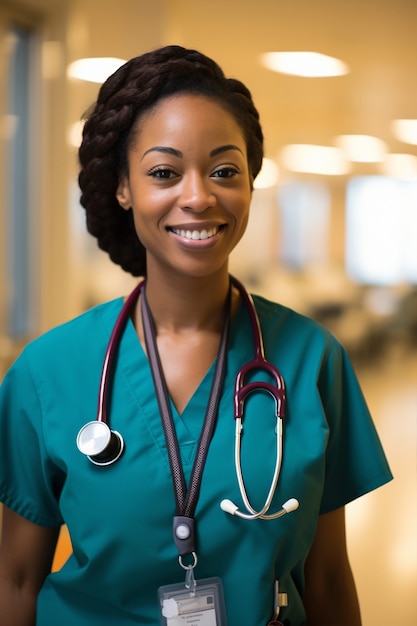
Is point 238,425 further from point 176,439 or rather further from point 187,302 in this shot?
point 187,302

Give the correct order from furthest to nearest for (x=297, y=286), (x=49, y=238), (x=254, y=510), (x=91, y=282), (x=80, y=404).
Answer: (x=297, y=286) < (x=91, y=282) < (x=49, y=238) < (x=80, y=404) < (x=254, y=510)

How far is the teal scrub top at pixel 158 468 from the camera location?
990 millimetres

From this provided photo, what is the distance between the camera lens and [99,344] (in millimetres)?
1135

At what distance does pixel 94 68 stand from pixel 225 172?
2.63 metres

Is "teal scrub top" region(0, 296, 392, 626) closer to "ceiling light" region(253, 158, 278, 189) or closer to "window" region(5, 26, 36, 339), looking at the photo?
"window" region(5, 26, 36, 339)

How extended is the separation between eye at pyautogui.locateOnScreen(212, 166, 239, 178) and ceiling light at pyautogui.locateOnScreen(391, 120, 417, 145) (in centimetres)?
571

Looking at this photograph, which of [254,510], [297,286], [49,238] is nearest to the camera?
→ [254,510]

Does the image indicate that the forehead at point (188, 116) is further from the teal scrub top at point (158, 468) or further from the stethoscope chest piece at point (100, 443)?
the stethoscope chest piece at point (100, 443)

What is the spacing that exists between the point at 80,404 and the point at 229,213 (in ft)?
1.12

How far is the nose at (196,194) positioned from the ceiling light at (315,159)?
5984 mm

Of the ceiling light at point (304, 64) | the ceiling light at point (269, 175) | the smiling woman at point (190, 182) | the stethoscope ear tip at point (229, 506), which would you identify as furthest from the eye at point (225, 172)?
the ceiling light at point (269, 175)

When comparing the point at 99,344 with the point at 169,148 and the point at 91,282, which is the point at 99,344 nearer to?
the point at 169,148

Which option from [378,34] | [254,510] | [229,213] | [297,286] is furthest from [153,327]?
[297,286]

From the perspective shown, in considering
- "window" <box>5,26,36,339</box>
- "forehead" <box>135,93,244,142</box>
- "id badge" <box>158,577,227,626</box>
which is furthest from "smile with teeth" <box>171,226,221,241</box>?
"window" <box>5,26,36,339</box>
